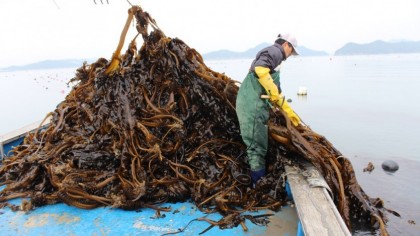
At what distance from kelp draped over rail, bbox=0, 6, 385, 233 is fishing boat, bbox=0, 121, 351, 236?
95 millimetres

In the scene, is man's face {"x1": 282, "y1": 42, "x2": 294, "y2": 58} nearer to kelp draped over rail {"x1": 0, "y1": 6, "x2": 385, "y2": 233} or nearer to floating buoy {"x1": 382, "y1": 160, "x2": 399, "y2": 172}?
kelp draped over rail {"x1": 0, "y1": 6, "x2": 385, "y2": 233}

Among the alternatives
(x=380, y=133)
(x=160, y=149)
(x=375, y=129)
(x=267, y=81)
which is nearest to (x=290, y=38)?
(x=267, y=81)

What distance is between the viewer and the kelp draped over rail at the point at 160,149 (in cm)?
326

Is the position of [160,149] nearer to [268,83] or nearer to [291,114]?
[268,83]

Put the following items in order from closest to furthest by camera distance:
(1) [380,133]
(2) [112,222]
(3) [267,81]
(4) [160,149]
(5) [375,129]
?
(2) [112,222], (3) [267,81], (4) [160,149], (1) [380,133], (5) [375,129]

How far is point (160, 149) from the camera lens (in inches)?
141

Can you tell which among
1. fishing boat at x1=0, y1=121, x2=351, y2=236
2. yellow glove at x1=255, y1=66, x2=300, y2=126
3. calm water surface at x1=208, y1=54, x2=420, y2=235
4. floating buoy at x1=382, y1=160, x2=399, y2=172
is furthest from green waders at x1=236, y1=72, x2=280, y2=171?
floating buoy at x1=382, y1=160, x2=399, y2=172

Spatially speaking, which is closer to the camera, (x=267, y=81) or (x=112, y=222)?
(x=112, y=222)

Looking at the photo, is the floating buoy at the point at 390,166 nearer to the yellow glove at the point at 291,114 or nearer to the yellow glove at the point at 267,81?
the yellow glove at the point at 291,114

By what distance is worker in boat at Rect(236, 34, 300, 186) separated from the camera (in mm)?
3426

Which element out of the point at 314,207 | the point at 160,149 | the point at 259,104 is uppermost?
the point at 259,104

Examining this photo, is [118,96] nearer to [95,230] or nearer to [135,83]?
[135,83]

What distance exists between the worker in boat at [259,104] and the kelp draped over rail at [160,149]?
0.14 m

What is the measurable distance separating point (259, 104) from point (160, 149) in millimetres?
1168
